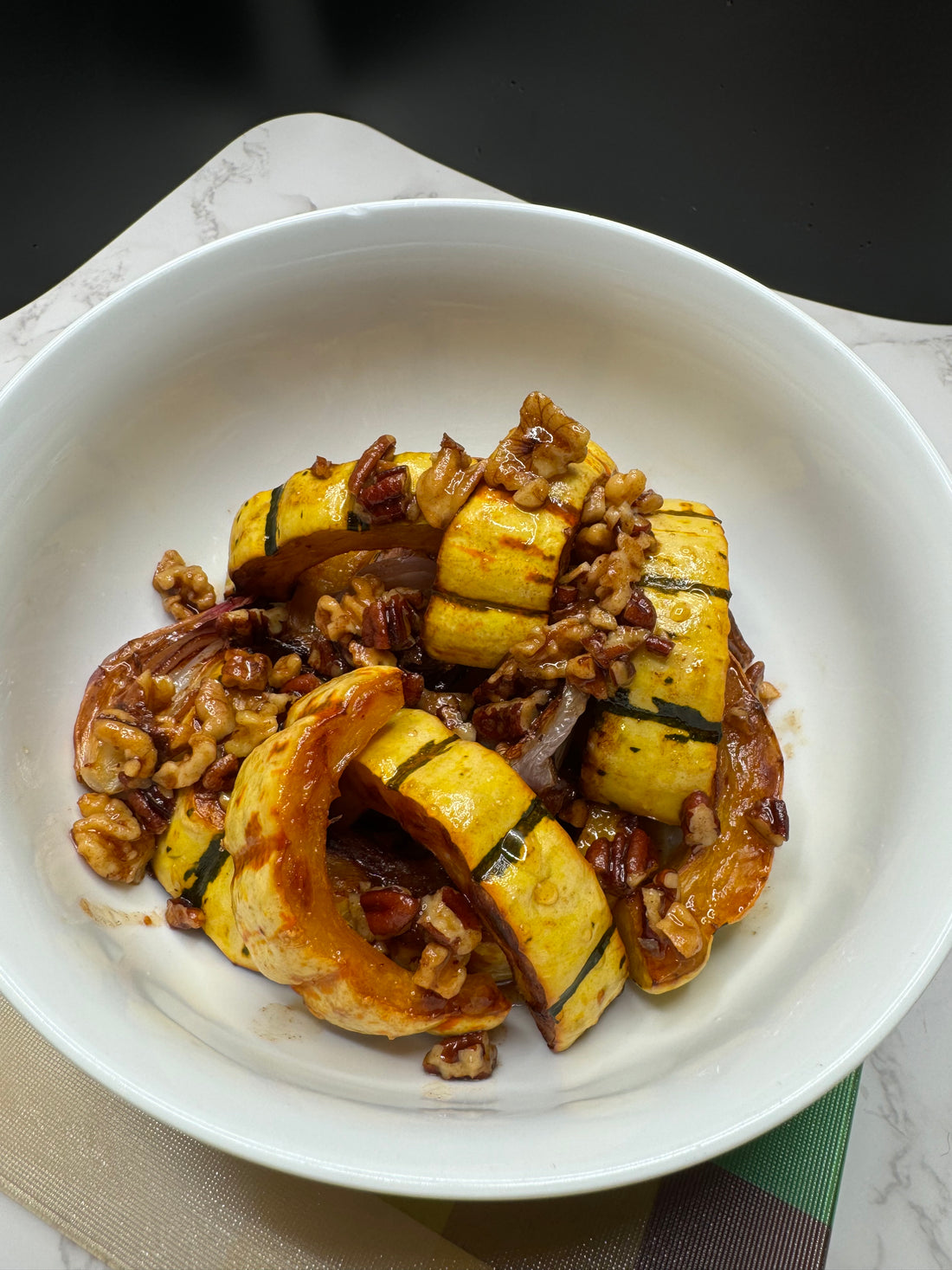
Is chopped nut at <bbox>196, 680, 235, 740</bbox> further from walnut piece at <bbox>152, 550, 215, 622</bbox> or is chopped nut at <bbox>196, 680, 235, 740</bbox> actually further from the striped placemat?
the striped placemat

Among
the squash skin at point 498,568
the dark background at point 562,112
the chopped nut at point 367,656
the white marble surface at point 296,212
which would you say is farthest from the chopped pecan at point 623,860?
the dark background at point 562,112

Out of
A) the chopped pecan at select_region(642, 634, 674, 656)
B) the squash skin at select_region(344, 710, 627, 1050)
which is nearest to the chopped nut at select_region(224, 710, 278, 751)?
the squash skin at select_region(344, 710, 627, 1050)

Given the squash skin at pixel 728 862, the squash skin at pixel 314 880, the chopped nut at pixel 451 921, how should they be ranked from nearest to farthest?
the squash skin at pixel 314 880
the chopped nut at pixel 451 921
the squash skin at pixel 728 862

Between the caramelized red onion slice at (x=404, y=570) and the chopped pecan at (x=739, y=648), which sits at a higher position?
the caramelized red onion slice at (x=404, y=570)

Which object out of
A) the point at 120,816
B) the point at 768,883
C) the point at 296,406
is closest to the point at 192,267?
the point at 296,406

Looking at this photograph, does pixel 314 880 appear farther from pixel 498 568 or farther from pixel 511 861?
pixel 498 568

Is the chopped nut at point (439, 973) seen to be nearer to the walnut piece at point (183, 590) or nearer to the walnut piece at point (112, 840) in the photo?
the walnut piece at point (112, 840)
